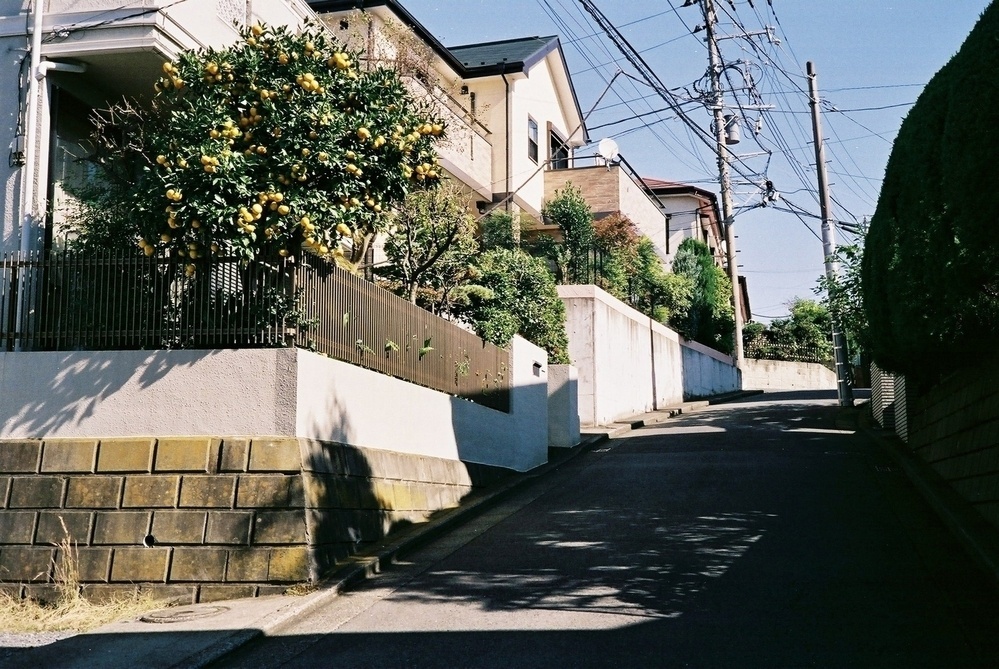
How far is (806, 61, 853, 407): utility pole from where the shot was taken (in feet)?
83.4

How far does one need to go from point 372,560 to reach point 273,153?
161 inches

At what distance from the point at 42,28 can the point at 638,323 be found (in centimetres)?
1743

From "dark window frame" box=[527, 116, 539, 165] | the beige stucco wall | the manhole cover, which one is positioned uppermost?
"dark window frame" box=[527, 116, 539, 165]

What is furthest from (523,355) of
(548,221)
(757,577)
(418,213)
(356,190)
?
(548,221)

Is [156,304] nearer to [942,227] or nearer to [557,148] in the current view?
[942,227]

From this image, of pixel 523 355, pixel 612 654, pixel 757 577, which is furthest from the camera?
pixel 523 355

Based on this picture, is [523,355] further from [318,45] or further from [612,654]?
[612,654]

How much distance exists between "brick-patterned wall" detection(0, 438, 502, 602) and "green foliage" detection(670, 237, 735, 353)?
24.0m

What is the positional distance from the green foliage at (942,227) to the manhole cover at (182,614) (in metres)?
6.96

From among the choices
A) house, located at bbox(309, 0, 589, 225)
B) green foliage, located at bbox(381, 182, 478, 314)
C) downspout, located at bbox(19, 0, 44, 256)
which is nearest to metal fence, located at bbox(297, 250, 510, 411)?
green foliage, located at bbox(381, 182, 478, 314)

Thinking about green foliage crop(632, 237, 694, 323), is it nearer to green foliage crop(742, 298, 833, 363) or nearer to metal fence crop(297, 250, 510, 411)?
metal fence crop(297, 250, 510, 411)

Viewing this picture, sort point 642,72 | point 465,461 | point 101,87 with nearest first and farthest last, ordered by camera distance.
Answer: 1. point 101,87
2. point 465,461
3. point 642,72

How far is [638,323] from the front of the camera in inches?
1022

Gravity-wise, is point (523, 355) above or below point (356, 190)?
below
